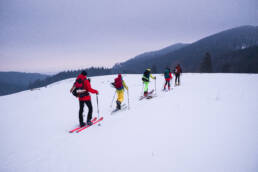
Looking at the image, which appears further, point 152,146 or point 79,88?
point 79,88

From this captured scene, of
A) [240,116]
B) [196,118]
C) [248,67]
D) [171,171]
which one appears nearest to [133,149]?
[171,171]

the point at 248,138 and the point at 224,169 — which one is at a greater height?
the point at 248,138

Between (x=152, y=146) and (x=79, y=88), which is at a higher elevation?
(x=79, y=88)

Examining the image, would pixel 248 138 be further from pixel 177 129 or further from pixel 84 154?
pixel 84 154

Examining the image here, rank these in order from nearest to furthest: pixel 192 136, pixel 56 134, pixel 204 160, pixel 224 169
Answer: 1. pixel 224 169
2. pixel 204 160
3. pixel 192 136
4. pixel 56 134

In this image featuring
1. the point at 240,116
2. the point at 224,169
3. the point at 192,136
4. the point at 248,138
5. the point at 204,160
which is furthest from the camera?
the point at 240,116

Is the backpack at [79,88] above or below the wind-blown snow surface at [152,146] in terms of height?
Answer: above

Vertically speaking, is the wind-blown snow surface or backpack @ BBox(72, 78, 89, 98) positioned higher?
backpack @ BBox(72, 78, 89, 98)

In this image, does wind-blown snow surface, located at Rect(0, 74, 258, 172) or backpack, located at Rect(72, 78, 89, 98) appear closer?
wind-blown snow surface, located at Rect(0, 74, 258, 172)

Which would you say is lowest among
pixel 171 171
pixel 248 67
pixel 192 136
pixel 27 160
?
pixel 27 160

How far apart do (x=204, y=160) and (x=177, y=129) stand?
1.36m

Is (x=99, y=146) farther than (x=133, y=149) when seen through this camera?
Yes

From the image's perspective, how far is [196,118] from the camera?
4.59m

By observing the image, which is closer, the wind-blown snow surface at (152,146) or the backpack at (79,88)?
the wind-blown snow surface at (152,146)
